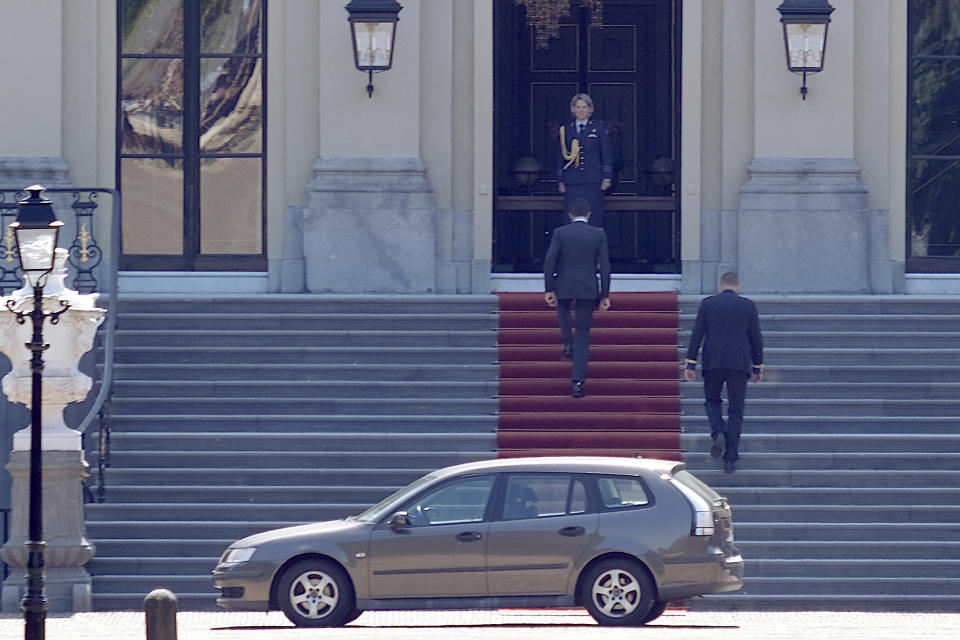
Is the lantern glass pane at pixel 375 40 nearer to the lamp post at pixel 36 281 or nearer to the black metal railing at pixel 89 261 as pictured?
the black metal railing at pixel 89 261

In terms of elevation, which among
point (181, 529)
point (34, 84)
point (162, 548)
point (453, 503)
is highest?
point (34, 84)

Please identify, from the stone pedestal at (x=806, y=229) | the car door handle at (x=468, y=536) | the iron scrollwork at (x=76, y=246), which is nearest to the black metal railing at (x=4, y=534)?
the iron scrollwork at (x=76, y=246)

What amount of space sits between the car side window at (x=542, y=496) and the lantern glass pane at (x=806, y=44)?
8.45m

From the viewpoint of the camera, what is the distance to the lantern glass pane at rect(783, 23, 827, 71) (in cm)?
2003

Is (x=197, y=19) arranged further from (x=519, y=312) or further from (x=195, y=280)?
(x=519, y=312)

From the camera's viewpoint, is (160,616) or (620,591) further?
(620,591)

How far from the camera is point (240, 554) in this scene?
43.4 feet

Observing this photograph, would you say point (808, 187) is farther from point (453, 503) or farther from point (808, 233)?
point (453, 503)

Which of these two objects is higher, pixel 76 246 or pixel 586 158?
pixel 586 158

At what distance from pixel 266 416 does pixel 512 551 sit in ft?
16.1

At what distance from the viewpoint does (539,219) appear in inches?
856

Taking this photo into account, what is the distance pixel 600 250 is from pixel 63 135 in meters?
6.65

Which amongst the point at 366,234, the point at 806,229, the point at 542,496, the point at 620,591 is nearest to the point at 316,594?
the point at 542,496

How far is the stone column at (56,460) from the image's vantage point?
1499 centimetres
